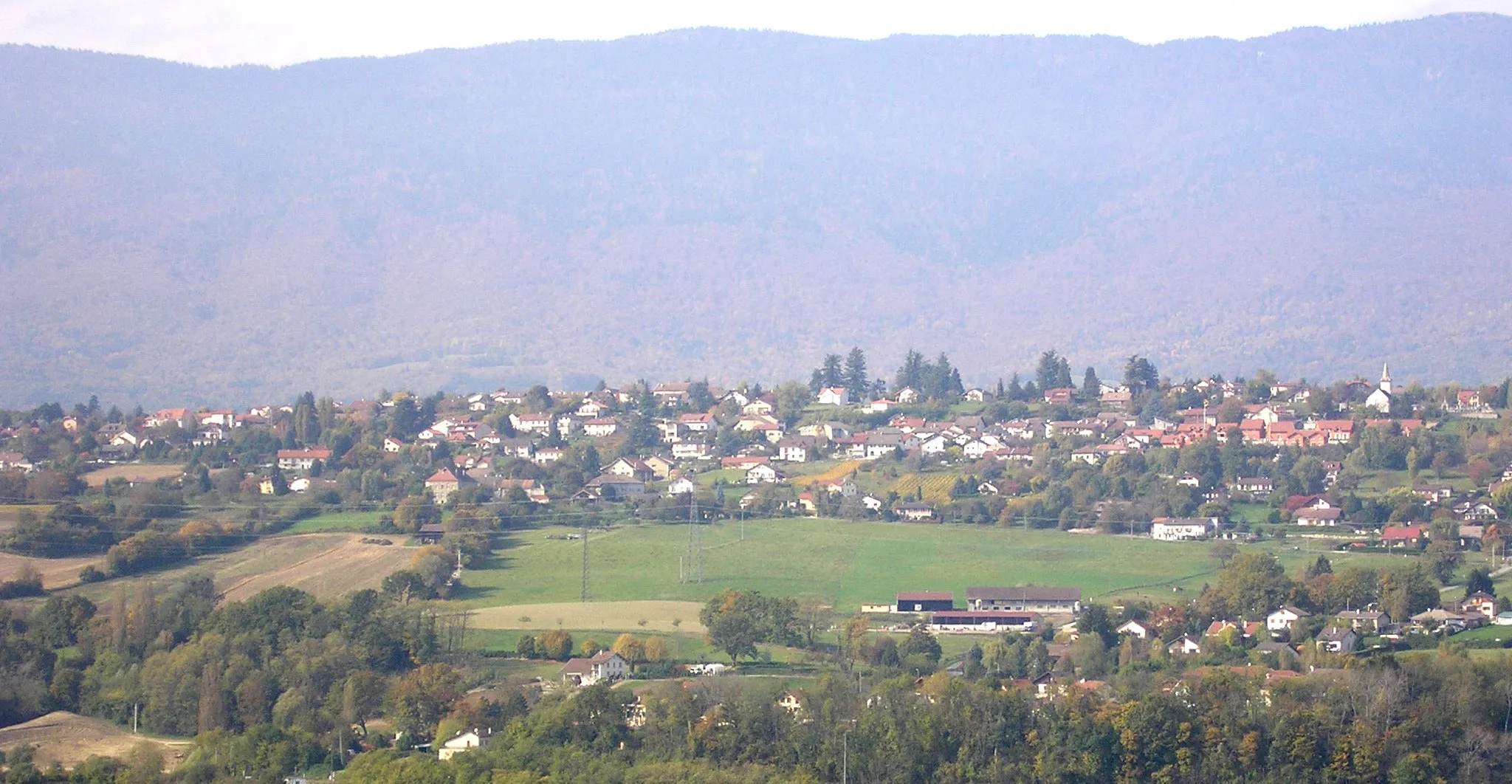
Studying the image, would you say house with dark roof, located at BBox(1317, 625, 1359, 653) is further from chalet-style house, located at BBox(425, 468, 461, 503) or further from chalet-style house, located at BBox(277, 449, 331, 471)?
chalet-style house, located at BBox(277, 449, 331, 471)

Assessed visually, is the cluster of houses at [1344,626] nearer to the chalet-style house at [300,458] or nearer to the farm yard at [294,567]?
the farm yard at [294,567]

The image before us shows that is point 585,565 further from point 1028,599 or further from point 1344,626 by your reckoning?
point 1344,626

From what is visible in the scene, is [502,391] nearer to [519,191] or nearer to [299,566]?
[299,566]

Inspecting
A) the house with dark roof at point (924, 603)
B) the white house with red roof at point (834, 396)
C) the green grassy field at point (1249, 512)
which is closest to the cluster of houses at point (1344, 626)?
the house with dark roof at point (924, 603)

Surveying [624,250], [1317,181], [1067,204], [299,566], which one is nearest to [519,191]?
[624,250]

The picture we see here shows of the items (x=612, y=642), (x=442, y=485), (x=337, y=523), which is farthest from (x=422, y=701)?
(x=442, y=485)
